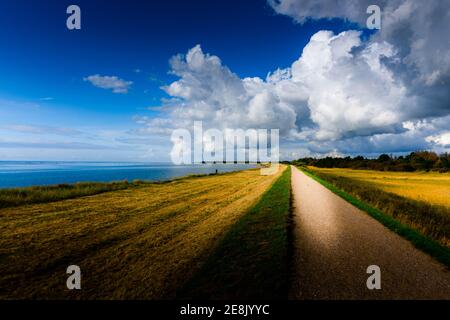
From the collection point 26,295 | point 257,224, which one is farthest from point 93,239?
A: point 257,224

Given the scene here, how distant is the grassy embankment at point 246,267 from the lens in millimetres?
4805

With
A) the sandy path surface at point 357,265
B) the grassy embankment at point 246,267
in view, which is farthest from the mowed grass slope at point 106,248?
the sandy path surface at point 357,265

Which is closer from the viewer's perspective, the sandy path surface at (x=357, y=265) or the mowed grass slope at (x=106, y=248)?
the sandy path surface at (x=357, y=265)

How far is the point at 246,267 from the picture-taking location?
235 inches

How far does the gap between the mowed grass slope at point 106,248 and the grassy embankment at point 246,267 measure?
16.6 inches

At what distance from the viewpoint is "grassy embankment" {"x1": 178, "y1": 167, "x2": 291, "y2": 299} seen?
480 cm

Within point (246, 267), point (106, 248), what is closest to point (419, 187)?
point (246, 267)

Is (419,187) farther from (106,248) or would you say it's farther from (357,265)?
(106,248)

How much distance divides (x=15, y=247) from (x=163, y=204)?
28.2 ft

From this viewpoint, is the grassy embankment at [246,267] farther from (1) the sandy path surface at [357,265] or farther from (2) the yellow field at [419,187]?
(2) the yellow field at [419,187]

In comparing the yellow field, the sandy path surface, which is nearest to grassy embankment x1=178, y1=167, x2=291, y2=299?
the sandy path surface

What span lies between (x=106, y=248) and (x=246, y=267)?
463cm
